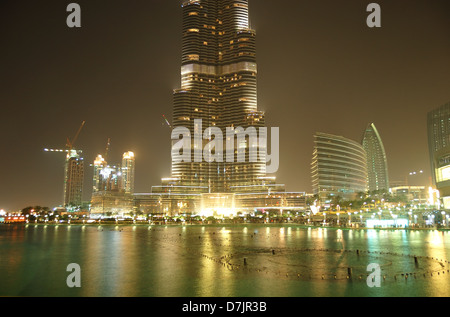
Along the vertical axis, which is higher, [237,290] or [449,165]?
[449,165]

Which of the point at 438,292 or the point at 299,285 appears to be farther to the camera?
the point at 299,285

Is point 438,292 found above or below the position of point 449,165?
below

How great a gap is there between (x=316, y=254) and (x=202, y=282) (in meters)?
17.1


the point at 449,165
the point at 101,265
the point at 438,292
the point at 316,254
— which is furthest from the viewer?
the point at 449,165

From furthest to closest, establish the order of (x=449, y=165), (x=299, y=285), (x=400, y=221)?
(x=449, y=165)
(x=400, y=221)
(x=299, y=285)
